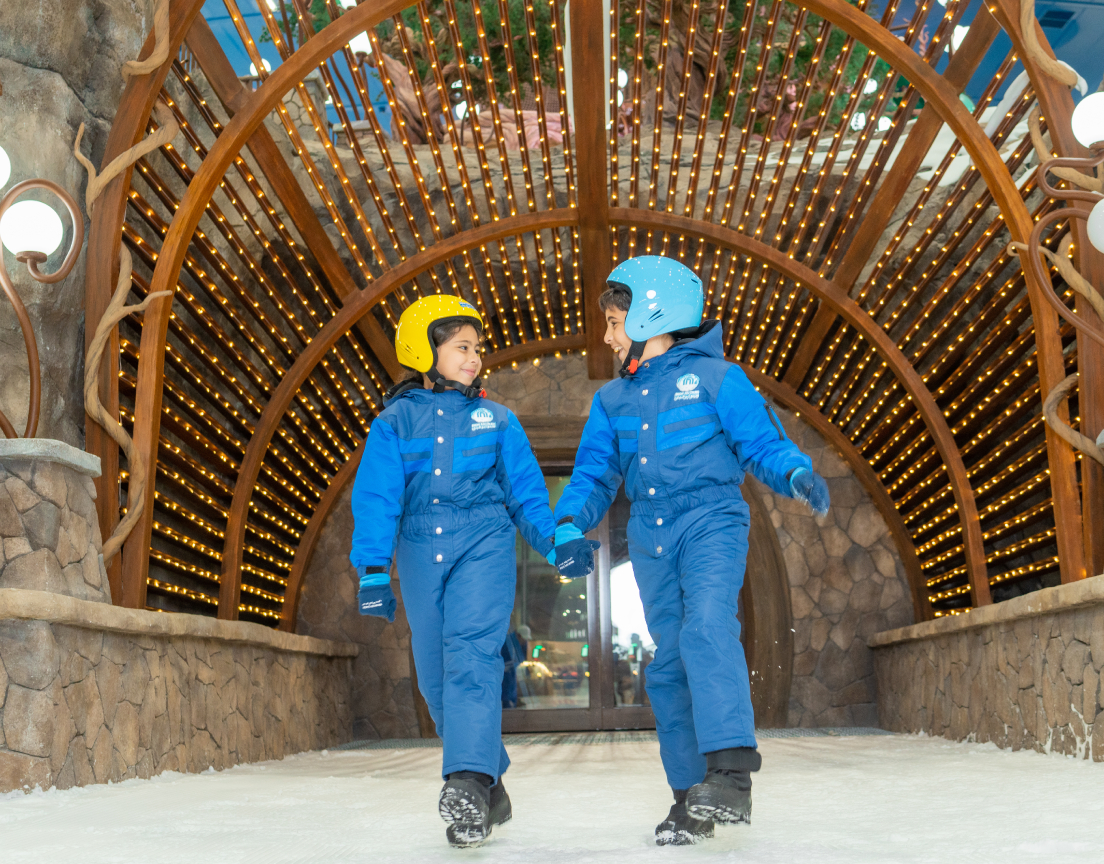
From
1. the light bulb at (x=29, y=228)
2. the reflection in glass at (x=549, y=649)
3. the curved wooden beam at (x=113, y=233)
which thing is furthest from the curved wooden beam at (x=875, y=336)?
the light bulb at (x=29, y=228)

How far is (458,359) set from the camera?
2742 millimetres

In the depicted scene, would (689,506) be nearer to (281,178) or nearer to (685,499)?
(685,499)

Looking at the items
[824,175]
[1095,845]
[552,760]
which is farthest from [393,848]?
[824,175]

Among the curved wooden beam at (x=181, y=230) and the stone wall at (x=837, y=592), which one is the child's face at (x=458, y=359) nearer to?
the curved wooden beam at (x=181, y=230)

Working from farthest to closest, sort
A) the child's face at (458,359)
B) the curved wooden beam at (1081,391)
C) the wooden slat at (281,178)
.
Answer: the wooden slat at (281,178) < the curved wooden beam at (1081,391) < the child's face at (458,359)

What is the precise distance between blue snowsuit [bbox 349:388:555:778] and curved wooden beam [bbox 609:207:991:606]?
11.5ft

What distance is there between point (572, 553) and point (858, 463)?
508 centimetres

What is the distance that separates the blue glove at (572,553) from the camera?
2355 mm

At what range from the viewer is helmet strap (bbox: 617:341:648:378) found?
2.61 meters

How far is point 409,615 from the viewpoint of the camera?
2.57m

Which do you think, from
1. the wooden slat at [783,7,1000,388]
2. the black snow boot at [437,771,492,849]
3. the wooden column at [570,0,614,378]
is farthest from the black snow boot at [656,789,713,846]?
the wooden slat at [783,7,1000,388]

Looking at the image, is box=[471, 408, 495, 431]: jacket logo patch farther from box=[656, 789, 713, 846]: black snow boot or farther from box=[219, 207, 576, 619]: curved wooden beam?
box=[219, 207, 576, 619]: curved wooden beam

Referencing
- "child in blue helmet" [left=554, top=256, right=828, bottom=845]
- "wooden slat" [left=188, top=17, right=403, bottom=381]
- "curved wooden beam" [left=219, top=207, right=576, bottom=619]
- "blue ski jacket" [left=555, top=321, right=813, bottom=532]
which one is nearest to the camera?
"child in blue helmet" [left=554, top=256, right=828, bottom=845]

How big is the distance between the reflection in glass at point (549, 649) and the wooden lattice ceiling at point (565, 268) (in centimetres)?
166
